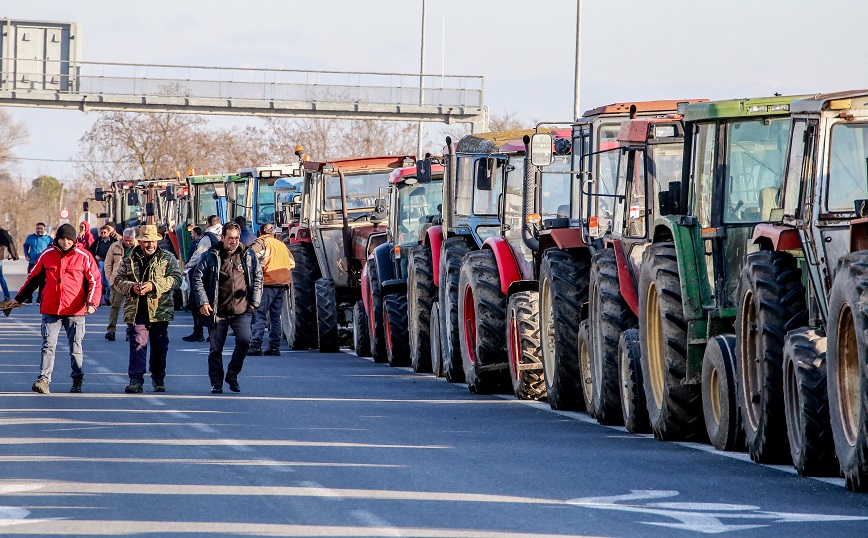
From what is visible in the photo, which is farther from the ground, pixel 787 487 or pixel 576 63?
pixel 576 63

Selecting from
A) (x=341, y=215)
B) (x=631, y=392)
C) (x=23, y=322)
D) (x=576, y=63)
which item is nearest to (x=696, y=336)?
(x=631, y=392)

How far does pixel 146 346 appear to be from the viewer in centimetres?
1866

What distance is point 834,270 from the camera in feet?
35.1

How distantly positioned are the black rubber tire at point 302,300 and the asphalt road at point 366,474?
8.12 metres

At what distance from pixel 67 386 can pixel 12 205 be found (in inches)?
4199

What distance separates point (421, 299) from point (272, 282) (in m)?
3.94

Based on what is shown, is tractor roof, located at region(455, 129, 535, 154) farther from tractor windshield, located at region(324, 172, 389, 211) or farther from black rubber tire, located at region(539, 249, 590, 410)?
tractor windshield, located at region(324, 172, 389, 211)

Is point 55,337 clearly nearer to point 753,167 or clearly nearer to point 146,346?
point 146,346

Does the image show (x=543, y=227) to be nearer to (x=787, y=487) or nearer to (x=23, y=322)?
(x=787, y=487)

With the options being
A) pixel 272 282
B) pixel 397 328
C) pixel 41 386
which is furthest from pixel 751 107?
pixel 272 282

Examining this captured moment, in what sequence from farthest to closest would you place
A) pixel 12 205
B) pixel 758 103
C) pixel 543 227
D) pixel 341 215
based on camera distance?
pixel 12 205, pixel 341 215, pixel 543 227, pixel 758 103

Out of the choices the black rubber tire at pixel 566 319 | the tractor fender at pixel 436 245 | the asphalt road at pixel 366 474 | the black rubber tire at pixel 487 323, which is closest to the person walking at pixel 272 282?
the tractor fender at pixel 436 245

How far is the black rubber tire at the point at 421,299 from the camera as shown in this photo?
21.8 metres

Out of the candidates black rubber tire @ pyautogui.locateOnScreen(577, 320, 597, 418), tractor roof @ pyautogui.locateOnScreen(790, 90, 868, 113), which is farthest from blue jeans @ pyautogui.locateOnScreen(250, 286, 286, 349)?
tractor roof @ pyautogui.locateOnScreen(790, 90, 868, 113)
